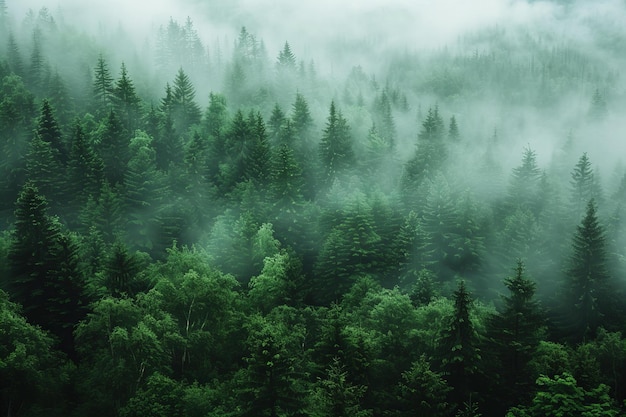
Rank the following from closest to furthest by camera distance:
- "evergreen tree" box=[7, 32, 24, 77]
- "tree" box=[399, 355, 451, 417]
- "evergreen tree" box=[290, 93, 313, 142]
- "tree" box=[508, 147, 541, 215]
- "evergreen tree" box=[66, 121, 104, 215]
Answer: "tree" box=[399, 355, 451, 417], "evergreen tree" box=[66, 121, 104, 215], "tree" box=[508, 147, 541, 215], "evergreen tree" box=[290, 93, 313, 142], "evergreen tree" box=[7, 32, 24, 77]

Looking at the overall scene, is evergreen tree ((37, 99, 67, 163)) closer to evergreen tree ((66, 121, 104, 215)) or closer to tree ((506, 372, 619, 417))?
evergreen tree ((66, 121, 104, 215))

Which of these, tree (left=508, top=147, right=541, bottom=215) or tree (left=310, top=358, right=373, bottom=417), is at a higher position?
tree (left=310, top=358, right=373, bottom=417)

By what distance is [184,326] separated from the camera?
146 feet

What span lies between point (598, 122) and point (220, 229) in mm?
124803

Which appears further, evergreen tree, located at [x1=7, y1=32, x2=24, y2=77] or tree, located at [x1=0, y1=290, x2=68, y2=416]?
evergreen tree, located at [x1=7, y1=32, x2=24, y2=77]

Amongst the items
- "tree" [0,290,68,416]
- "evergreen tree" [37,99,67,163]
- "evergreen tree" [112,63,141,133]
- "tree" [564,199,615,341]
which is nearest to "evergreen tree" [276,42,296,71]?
"evergreen tree" [112,63,141,133]

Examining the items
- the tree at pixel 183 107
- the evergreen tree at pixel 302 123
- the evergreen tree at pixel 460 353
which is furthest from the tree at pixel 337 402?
the tree at pixel 183 107

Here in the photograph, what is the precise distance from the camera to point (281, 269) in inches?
2184

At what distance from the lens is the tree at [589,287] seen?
177ft

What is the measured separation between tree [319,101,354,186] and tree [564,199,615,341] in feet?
121

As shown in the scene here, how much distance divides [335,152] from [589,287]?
139 ft

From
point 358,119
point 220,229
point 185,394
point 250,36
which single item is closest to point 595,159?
point 358,119

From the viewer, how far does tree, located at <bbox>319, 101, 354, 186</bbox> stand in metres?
83.6

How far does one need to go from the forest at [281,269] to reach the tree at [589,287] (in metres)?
0.21
